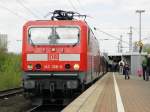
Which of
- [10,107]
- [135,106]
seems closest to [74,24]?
[10,107]

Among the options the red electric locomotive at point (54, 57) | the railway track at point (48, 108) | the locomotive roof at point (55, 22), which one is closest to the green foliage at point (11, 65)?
the railway track at point (48, 108)

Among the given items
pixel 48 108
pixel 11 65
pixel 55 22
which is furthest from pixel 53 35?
pixel 11 65

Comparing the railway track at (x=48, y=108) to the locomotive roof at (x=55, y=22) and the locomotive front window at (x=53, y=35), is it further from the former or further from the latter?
the locomotive roof at (x=55, y=22)

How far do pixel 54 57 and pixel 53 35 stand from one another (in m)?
0.91

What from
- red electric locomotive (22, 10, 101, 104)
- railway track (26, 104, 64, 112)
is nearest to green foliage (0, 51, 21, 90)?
railway track (26, 104, 64, 112)

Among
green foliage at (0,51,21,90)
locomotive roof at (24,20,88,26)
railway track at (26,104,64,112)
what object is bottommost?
railway track at (26,104,64,112)

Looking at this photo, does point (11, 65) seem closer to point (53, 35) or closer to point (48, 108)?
point (48, 108)

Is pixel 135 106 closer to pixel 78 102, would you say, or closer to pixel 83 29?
pixel 78 102

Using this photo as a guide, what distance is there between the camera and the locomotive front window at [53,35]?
1873cm

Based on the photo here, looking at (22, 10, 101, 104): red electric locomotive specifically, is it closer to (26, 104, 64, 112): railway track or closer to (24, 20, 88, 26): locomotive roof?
(24, 20, 88, 26): locomotive roof

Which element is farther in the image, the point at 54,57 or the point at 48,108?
the point at 48,108

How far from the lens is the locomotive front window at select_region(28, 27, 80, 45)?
18.7 meters

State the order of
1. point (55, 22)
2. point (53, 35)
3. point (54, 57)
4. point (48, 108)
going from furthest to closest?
point (48, 108) → point (55, 22) → point (53, 35) → point (54, 57)

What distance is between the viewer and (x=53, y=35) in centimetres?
1883
